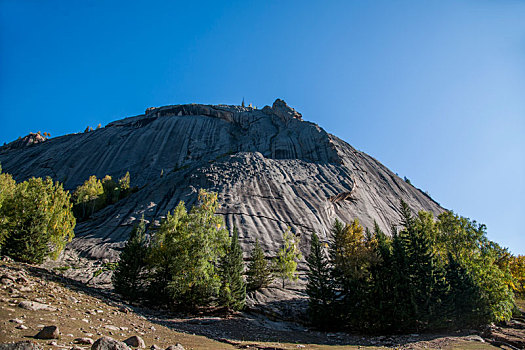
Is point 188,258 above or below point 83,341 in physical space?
above

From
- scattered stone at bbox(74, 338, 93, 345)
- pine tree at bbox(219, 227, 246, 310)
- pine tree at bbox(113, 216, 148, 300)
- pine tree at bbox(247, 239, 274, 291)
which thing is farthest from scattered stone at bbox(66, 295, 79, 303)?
pine tree at bbox(247, 239, 274, 291)

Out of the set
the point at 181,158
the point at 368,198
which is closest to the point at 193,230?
the point at 368,198

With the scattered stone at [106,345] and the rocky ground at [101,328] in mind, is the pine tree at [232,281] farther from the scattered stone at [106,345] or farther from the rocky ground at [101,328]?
the scattered stone at [106,345]

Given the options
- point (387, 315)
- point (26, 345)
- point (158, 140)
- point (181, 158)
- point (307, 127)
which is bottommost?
point (387, 315)

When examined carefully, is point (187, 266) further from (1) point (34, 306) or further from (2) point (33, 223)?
(2) point (33, 223)

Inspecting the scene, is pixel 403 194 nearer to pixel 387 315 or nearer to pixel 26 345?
pixel 387 315

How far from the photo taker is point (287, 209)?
60094mm

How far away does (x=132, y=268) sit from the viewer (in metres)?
27.5

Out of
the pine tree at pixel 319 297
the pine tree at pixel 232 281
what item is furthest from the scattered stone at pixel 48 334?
the pine tree at pixel 319 297

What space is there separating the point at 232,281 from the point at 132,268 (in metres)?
10.4

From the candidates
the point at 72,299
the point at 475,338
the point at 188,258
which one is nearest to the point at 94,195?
the point at 188,258

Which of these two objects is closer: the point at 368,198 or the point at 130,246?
the point at 130,246

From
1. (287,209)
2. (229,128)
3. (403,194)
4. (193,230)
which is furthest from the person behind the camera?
(229,128)

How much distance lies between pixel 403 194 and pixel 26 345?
311 feet
